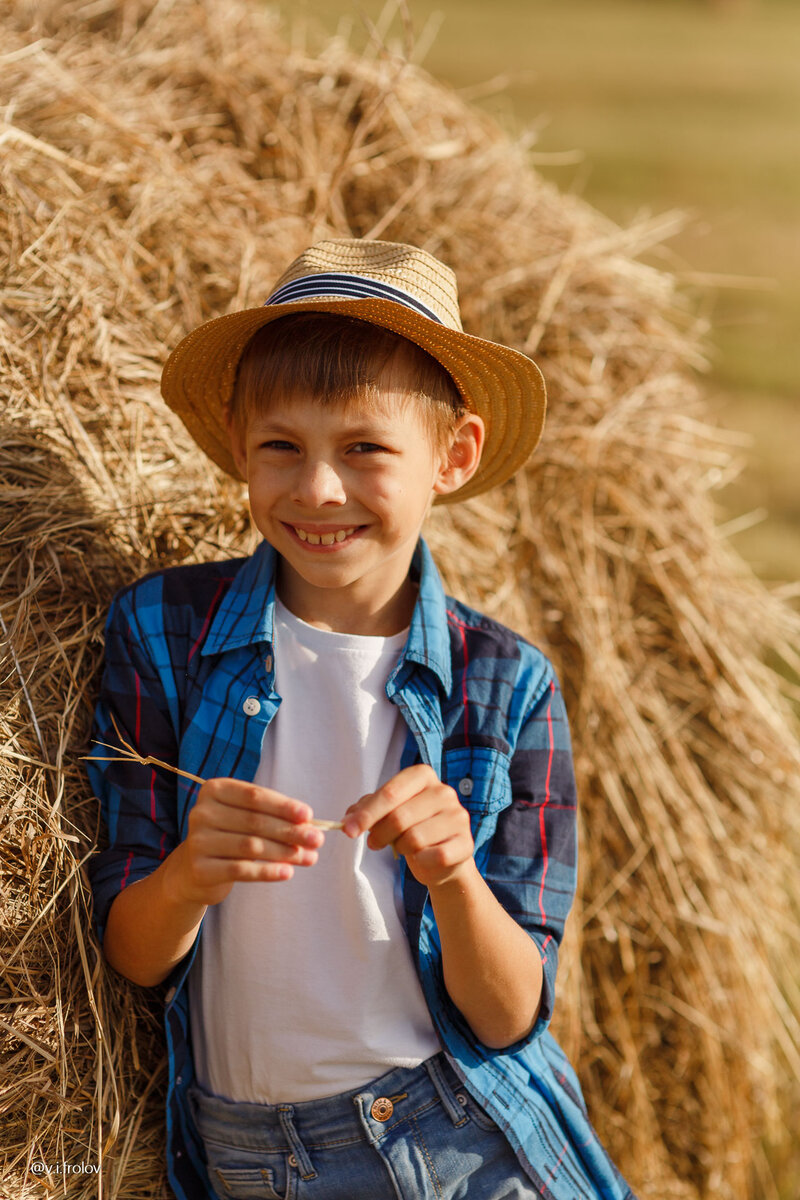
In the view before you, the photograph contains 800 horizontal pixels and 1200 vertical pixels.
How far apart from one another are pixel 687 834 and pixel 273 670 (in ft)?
3.84

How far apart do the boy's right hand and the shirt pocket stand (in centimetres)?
42

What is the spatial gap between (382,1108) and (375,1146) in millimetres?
51

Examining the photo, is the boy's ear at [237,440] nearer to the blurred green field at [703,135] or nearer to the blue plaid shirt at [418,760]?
the blue plaid shirt at [418,760]

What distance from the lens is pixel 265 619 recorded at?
1824 millimetres

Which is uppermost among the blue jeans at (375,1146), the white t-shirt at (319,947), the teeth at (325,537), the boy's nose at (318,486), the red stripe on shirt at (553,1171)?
the boy's nose at (318,486)

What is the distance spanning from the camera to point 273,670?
1806mm

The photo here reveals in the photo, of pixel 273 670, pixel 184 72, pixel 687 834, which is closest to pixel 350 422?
pixel 273 670

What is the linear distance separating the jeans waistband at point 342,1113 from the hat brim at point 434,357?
0.99 m

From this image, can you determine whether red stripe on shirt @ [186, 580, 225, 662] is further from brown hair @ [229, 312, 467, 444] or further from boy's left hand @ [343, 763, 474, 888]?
boy's left hand @ [343, 763, 474, 888]

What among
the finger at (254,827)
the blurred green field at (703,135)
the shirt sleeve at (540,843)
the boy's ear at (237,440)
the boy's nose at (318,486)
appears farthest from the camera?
the blurred green field at (703,135)

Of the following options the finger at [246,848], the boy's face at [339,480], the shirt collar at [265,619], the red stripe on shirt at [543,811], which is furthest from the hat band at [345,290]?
the finger at [246,848]

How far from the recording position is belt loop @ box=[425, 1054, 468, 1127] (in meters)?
1.73

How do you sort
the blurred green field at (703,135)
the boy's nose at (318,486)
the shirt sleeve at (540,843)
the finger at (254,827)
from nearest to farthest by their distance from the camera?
the finger at (254,827)
the boy's nose at (318,486)
the shirt sleeve at (540,843)
the blurred green field at (703,135)

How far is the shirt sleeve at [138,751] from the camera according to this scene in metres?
1.75
